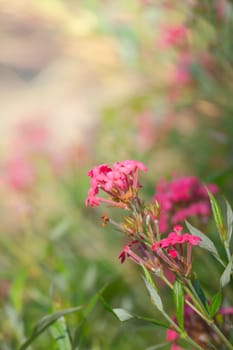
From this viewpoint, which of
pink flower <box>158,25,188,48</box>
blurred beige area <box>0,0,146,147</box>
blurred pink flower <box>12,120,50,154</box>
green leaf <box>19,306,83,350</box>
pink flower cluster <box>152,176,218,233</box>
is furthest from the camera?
blurred beige area <box>0,0,146,147</box>

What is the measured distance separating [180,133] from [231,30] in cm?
84

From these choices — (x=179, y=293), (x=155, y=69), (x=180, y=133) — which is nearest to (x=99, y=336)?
(x=179, y=293)

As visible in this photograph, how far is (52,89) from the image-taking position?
3.51 meters

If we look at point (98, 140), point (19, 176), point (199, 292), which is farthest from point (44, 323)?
point (98, 140)

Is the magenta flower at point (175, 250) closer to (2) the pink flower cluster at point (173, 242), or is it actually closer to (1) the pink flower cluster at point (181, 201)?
(2) the pink flower cluster at point (173, 242)

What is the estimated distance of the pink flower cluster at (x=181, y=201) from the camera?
924mm

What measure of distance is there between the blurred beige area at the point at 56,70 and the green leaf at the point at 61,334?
2004mm

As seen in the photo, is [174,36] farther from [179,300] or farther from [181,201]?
[179,300]

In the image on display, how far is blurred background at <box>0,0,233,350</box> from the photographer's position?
1.28 metres

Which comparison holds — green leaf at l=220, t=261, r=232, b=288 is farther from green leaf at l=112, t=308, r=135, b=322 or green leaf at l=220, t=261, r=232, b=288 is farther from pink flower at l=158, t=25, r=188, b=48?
pink flower at l=158, t=25, r=188, b=48

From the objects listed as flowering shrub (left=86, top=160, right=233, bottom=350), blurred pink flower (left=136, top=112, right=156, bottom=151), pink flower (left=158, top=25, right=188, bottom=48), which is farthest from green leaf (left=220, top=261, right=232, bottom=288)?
blurred pink flower (left=136, top=112, right=156, bottom=151)

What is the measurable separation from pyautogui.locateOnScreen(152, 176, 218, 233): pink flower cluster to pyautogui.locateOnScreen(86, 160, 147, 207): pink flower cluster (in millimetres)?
239

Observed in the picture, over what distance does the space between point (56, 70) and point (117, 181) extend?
118 inches

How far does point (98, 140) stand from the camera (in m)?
2.18
